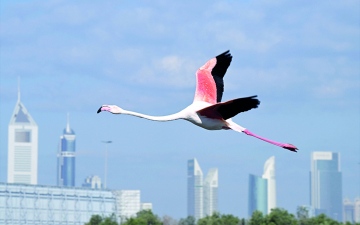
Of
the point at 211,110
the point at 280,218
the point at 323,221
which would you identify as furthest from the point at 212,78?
the point at 323,221

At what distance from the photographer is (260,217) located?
393ft

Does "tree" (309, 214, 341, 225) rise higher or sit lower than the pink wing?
higher

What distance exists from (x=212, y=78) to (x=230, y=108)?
3864 mm

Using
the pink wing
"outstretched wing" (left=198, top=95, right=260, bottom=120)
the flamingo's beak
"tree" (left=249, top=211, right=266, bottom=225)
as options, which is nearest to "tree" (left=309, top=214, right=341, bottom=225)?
"tree" (left=249, top=211, right=266, bottom=225)

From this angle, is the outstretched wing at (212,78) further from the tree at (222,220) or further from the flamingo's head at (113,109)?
the tree at (222,220)

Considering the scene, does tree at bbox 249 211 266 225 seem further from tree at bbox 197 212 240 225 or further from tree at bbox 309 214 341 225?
tree at bbox 197 212 240 225

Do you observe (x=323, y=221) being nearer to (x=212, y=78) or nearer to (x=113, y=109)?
(x=212, y=78)

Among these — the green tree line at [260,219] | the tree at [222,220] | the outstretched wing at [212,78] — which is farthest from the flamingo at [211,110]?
the tree at [222,220]

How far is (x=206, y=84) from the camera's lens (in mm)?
38281

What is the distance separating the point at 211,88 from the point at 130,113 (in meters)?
3.22

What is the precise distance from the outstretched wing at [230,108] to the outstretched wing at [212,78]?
1855 mm

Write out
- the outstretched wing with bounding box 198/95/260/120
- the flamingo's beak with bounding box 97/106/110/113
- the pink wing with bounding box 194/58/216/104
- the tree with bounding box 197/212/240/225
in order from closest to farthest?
the outstretched wing with bounding box 198/95/260/120
the flamingo's beak with bounding box 97/106/110/113
the pink wing with bounding box 194/58/216/104
the tree with bounding box 197/212/240/225

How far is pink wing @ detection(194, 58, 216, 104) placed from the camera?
37641mm

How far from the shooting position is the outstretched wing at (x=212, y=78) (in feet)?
124
